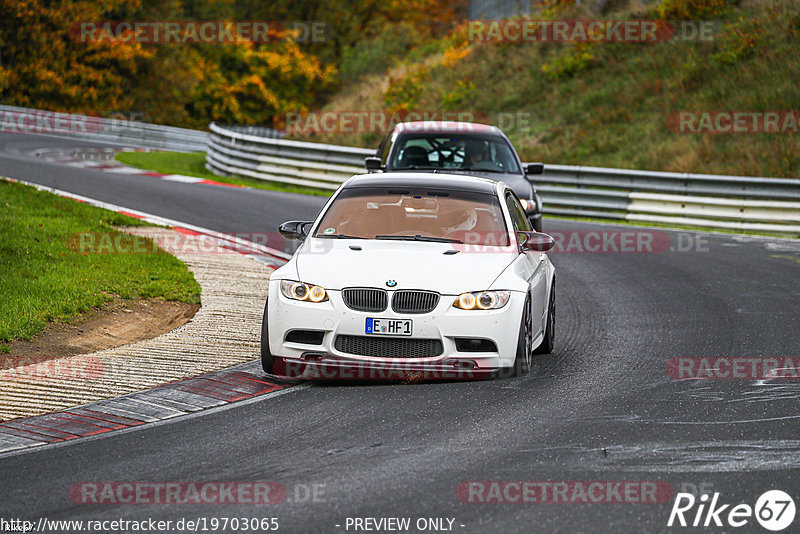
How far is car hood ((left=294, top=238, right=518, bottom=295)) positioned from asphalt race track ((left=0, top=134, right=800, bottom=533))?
0.80 meters

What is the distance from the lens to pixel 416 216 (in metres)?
9.36

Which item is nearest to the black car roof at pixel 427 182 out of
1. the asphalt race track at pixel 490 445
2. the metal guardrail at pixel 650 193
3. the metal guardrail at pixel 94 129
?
the asphalt race track at pixel 490 445

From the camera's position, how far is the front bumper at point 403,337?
801cm

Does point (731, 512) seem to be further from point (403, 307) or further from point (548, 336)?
point (548, 336)

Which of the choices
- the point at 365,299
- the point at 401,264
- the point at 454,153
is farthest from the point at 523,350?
the point at 454,153

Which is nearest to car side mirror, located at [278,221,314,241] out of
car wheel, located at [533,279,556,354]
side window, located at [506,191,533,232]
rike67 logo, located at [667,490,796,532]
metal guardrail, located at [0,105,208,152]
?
side window, located at [506,191,533,232]

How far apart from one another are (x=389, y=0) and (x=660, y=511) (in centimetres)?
6545

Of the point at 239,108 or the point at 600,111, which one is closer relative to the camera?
the point at 600,111

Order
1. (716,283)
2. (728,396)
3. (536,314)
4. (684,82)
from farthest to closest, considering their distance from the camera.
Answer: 1. (684,82)
2. (716,283)
3. (536,314)
4. (728,396)

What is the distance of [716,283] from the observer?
45.6 feet

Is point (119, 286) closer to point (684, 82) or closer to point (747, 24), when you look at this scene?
point (684, 82)

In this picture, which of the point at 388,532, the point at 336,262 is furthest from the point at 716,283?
the point at 388,532

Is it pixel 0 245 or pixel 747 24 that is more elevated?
pixel 747 24

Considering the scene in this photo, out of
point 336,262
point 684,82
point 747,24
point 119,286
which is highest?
point 747,24
